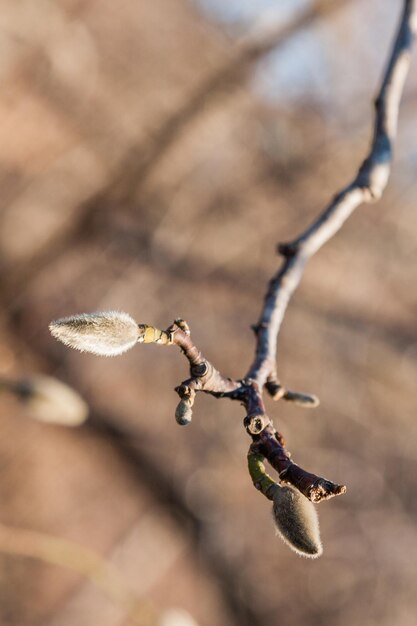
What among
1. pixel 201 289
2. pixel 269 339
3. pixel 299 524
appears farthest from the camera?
pixel 201 289

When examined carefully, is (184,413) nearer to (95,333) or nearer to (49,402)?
(95,333)

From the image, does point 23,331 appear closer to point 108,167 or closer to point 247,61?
point 108,167

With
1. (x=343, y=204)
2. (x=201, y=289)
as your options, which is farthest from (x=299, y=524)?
(x=201, y=289)

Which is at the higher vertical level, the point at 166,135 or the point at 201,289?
the point at 166,135

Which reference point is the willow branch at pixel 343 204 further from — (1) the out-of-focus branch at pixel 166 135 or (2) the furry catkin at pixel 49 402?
(1) the out-of-focus branch at pixel 166 135

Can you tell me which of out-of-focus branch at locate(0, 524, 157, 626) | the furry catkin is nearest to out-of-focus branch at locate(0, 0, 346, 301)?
out-of-focus branch at locate(0, 524, 157, 626)

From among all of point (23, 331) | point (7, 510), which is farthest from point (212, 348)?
point (7, 510)

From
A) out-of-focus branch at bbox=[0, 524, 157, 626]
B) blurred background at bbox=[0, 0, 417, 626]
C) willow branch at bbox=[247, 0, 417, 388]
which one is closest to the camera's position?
willow branch at bbox=[247, 0, 417, 388]

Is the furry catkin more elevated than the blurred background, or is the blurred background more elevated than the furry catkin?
the blurred background

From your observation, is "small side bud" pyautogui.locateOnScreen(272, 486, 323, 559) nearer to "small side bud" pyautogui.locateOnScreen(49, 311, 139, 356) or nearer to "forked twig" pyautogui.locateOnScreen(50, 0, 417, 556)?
"forked twig" pyautogui.locateOnScreen(50, 0, 417, 556)
